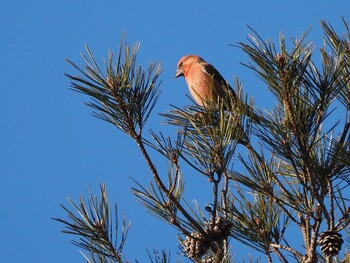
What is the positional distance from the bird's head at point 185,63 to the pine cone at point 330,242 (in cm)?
330

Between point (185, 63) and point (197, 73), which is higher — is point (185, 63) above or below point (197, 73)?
above

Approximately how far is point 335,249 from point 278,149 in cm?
41

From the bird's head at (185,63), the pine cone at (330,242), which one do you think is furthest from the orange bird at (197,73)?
the pine cone at (330,242)

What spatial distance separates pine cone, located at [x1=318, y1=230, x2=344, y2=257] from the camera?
2.07 m

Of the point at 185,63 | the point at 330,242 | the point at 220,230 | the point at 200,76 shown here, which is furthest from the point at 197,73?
the point at 330,242

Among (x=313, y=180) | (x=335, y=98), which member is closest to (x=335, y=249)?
(x=313, y=180)

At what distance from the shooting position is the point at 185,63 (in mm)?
5445

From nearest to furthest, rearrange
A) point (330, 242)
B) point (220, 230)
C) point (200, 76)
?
point (330, 242), point (220, 230), point (200, 76)

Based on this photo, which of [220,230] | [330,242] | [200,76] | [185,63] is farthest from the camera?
[185,63]

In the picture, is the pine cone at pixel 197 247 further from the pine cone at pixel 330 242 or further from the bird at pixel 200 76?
the bird at pixel 200 76

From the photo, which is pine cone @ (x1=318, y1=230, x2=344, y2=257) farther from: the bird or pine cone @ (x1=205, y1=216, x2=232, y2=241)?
the bird

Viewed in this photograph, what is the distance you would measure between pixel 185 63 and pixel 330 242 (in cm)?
352

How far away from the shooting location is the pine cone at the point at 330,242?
2066mm

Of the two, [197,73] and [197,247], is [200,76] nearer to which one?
[197,73]
